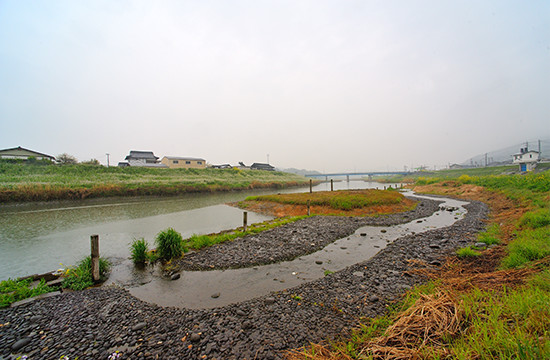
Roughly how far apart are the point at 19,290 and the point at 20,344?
3.18 meters

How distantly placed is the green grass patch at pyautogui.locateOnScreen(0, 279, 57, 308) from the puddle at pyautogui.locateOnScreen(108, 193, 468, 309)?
6.33ft

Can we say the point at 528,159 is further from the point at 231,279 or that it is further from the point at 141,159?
the point at 141,159

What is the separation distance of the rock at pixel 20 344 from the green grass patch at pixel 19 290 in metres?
2.39

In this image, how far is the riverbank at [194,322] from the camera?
4461 millimetres

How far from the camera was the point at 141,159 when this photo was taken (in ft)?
233

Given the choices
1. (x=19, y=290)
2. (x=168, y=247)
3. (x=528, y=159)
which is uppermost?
(x=528, y=159)

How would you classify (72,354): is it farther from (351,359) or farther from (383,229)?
(383,229)

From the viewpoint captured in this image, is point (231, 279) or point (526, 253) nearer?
point (526, 253)

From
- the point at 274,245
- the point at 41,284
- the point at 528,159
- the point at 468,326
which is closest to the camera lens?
the point at 468,326

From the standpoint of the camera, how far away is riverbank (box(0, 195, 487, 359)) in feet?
14.6

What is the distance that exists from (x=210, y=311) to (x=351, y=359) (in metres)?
3.85

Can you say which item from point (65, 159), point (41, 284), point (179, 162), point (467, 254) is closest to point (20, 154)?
point (65, 159)

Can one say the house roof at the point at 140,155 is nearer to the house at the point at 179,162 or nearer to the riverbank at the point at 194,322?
the house at the point at 179,162

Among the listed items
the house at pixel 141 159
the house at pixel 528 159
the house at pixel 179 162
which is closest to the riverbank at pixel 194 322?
the house at pixel 141 159
